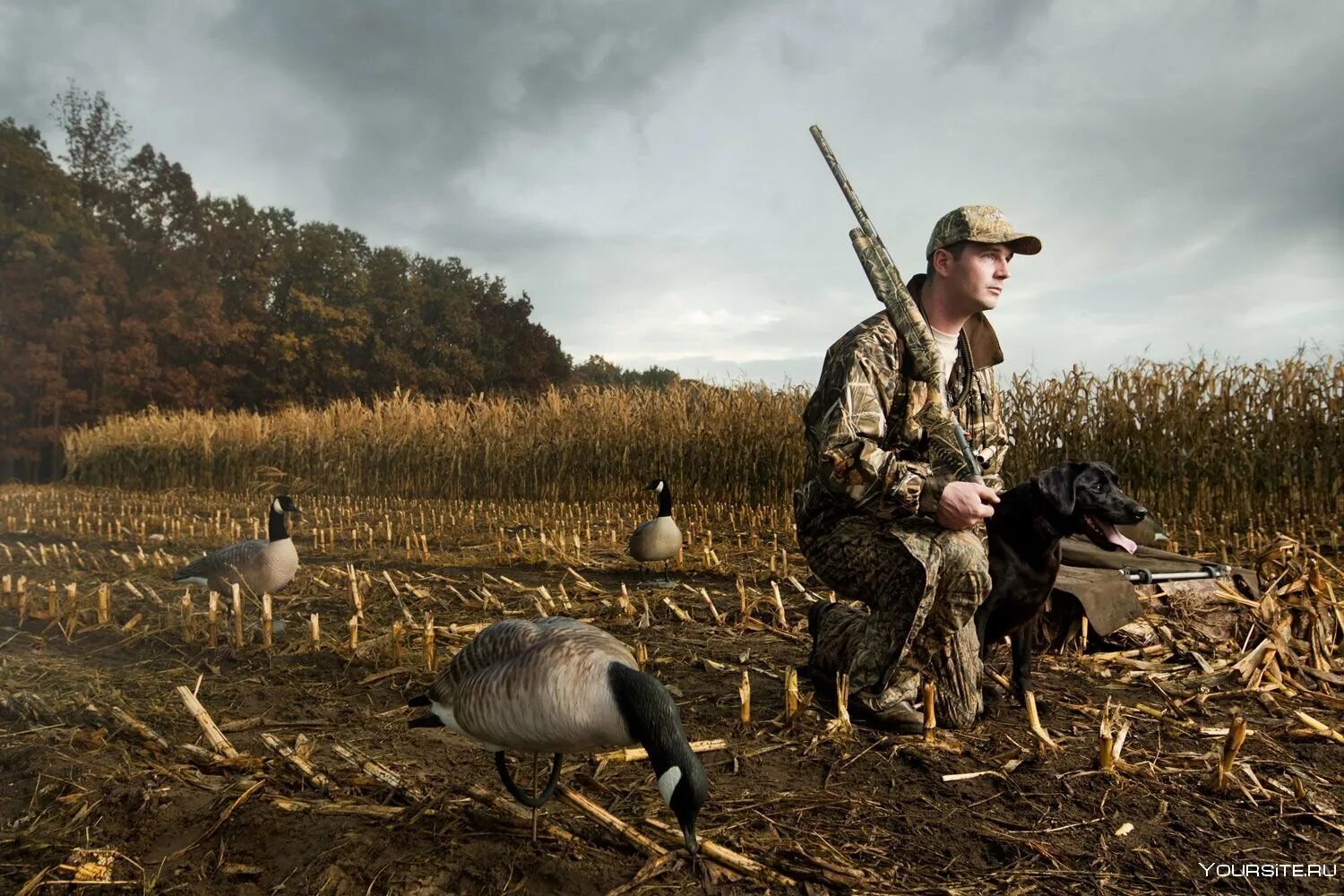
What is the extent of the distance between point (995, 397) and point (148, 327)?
45.9 meters

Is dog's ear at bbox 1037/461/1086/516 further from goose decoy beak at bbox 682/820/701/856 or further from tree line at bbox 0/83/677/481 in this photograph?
tree line at bbox 0/83/677/481

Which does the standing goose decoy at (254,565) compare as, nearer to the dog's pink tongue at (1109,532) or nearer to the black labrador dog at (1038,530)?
the black labrador dog at (1038,530)

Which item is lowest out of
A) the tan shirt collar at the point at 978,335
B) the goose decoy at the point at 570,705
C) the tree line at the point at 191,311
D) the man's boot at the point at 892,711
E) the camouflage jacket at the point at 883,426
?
the man's boot at the point at 892,711

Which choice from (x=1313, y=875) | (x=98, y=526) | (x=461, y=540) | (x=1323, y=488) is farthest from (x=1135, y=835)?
(x=98, y=526)

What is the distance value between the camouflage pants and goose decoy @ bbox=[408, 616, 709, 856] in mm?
1757

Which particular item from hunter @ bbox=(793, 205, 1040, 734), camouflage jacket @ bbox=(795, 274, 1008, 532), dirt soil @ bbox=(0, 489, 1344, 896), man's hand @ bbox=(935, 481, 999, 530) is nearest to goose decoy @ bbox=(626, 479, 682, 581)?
dirt soil @ bbox=(0, 489, 1344, 896)

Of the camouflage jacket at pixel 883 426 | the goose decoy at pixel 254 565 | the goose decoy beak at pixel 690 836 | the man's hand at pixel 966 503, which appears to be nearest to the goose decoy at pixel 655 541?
the goose decoy at pixel 254 565

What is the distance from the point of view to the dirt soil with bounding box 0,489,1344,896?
9.77 feet

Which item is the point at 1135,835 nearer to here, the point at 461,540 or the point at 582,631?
the point at 582,631

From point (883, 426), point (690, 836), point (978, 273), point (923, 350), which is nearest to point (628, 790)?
point (690, 836)

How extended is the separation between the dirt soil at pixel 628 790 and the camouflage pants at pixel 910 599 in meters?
0.29

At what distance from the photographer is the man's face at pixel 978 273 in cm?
437

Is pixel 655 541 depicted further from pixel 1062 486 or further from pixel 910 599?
pixel 1062 486

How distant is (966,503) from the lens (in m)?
4.02
